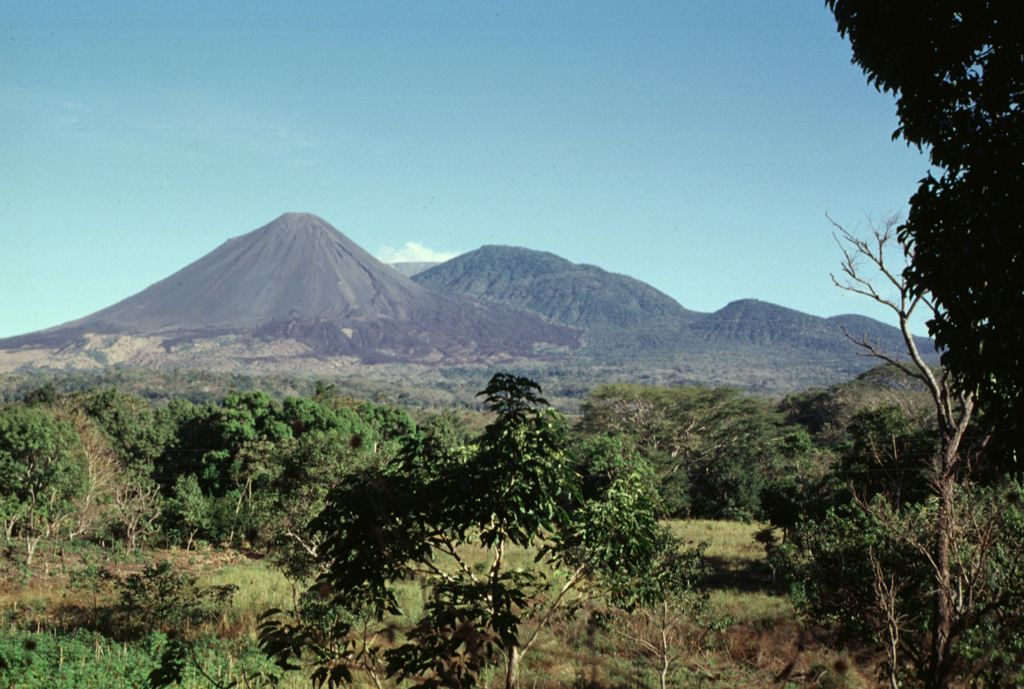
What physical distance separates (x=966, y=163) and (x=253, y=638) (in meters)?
16.2

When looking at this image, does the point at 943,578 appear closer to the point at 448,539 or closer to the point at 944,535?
the point at 944,535

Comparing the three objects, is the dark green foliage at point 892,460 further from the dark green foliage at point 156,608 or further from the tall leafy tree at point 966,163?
the dark green foliage at point 156,608

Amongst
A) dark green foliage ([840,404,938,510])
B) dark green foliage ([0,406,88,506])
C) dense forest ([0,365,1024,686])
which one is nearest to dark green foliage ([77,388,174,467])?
dense forest ([0,365,1024,686])

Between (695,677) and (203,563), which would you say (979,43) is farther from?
(203,563)

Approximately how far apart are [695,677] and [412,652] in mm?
10760

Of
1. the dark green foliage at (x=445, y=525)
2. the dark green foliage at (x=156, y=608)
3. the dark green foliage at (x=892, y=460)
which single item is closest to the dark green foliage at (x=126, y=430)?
the dark green foliage at (x=156, y=608)

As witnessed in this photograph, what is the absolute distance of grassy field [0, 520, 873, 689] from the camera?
→ 1166 cm

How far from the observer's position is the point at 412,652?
457 centimetres

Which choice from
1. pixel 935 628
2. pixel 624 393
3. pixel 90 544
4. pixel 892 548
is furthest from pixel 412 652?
pixel 624 393

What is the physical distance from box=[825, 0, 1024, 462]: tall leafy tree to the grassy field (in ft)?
16.1

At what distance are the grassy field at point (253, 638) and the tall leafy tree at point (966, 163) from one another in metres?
4.92

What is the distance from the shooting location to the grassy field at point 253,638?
11656mm

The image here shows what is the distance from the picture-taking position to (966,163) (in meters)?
4.25

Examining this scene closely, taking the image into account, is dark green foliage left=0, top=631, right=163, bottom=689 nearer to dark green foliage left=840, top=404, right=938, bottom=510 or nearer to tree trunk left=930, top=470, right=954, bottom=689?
tree trunk left=930, top=470, right=954, bottom=689
